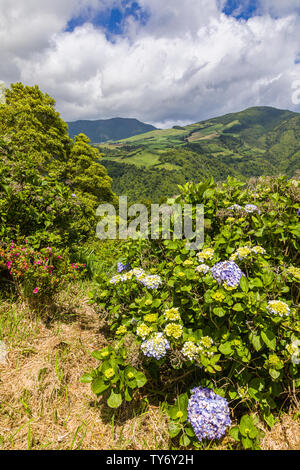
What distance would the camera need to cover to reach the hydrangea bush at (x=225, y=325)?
4.61ft

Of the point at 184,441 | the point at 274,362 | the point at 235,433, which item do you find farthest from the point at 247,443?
the point at 274,362

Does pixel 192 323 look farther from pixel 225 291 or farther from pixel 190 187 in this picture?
pixel 190 187

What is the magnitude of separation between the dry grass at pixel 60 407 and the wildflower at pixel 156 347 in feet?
2.02

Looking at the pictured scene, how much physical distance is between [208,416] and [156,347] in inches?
19.5

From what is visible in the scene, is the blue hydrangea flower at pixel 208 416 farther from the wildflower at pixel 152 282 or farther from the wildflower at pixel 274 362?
the wildflower at pixel 152 282

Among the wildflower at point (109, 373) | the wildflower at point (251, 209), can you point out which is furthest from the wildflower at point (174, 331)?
the wildflower at point (251, 209)

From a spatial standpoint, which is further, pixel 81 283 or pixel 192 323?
pixel 81 283

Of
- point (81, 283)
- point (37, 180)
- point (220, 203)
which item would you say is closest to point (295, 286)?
point (220, 203)

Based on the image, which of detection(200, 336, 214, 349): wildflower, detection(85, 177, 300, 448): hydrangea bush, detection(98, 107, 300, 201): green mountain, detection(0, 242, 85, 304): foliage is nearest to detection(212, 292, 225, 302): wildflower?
detection(85, 177, 300, 448): hydrangea bush

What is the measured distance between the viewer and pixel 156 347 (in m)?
1.44

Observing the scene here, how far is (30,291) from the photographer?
250 cm

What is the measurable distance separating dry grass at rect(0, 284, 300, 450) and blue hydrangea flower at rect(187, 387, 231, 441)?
0.37 metres

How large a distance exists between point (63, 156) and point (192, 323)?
1659cm
